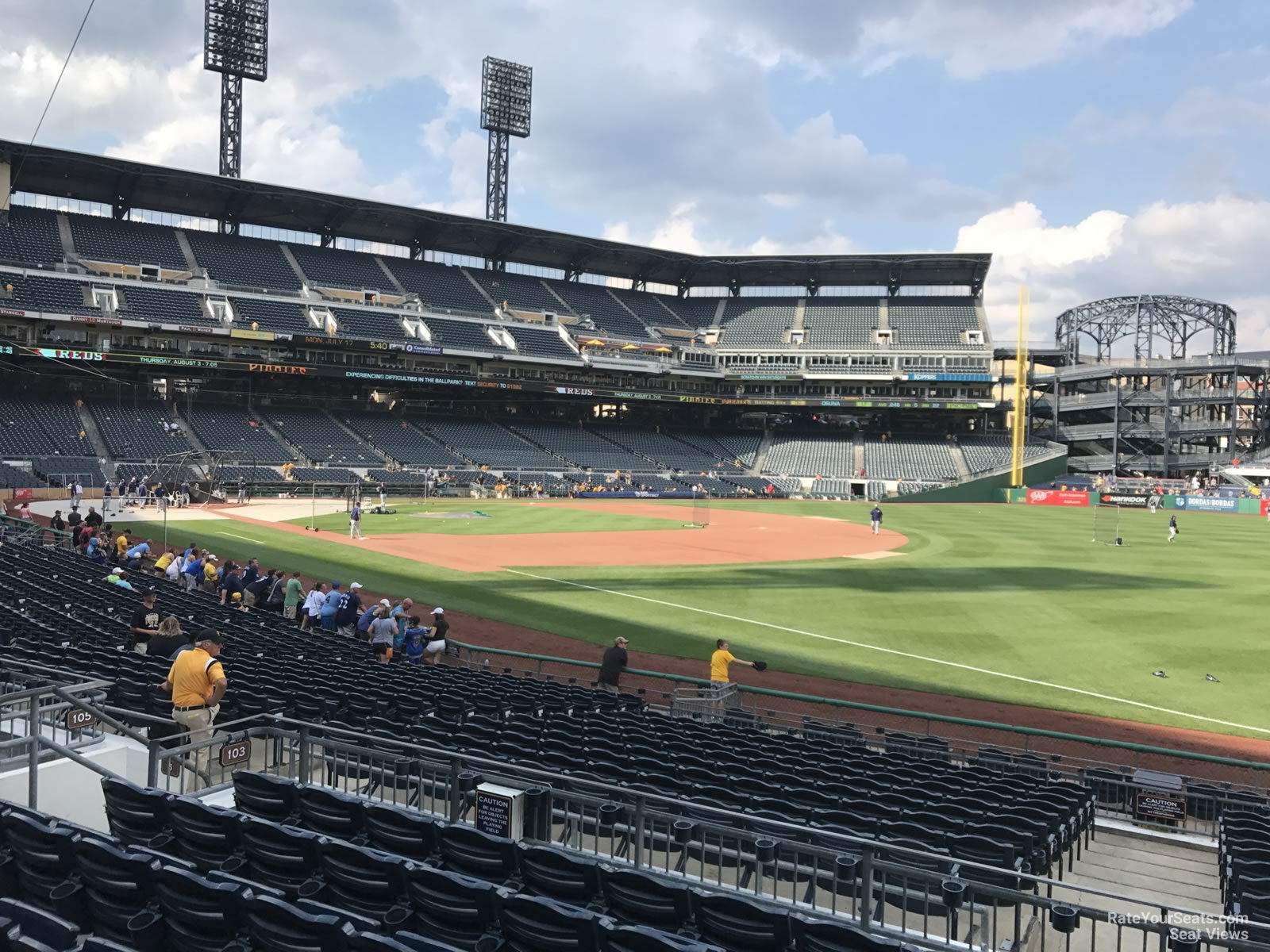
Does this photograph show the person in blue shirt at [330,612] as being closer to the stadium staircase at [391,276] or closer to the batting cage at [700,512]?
the batting cage at [700,512]

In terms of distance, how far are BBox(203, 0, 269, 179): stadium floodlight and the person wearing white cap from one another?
6337cm

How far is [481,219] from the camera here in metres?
79.6

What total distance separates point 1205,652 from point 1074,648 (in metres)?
3.12

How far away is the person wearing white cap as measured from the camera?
57.1ft

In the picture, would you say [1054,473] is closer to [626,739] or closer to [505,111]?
[505,111]

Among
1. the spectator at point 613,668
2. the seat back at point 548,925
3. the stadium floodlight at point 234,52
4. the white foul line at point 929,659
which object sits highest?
the stadium floodlight at point 234,52

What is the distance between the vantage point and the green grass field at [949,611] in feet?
62.8

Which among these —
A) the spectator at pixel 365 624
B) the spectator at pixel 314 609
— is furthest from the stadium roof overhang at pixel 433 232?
the spectator at pixel 365 624

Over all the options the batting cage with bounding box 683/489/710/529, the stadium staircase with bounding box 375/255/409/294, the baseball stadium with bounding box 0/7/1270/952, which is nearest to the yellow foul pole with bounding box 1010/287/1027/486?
the baseball stadium with bounding box 0/7/1270/952

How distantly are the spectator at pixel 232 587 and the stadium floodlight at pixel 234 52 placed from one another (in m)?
57.8

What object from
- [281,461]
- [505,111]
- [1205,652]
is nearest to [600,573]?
[1205,652]

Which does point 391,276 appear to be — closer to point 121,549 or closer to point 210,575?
point 121,549

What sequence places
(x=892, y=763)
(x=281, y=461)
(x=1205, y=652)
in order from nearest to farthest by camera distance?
(x=892, y=763)
(x=1205, y=652)
(x=281, y=461)

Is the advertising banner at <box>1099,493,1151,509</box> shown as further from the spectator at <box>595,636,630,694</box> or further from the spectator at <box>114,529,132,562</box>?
the spectator at <box>114,529,132,562</box>
